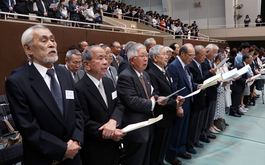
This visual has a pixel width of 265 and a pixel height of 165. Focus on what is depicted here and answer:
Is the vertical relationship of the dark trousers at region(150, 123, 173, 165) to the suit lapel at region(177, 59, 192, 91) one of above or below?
below

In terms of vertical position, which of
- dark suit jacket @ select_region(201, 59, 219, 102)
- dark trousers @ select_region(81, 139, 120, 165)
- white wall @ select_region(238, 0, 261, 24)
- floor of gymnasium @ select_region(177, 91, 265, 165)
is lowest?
floor of gymnasium @ select_region(177, 91, 265, 165)

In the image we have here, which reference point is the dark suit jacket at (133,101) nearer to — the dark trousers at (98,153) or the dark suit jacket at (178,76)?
the dark trousers at (98,153)

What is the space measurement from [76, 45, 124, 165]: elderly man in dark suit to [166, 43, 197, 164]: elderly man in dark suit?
1313 millimetres

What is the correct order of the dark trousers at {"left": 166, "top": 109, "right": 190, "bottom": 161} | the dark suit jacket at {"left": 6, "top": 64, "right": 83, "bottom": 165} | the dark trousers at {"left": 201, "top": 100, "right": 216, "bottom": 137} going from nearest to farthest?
the dark suit jacket at {"left": 6, "top": 64, "right": 83, "bottom": 165} < the dark trousers at {"left": 166, "top": 109, "right": 190, "bottom": 161} < the dark trousers at {"left": 201, "top": 100, "right": 216, "bottom": 137}

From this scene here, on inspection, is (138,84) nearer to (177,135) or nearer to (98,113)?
(98,113)

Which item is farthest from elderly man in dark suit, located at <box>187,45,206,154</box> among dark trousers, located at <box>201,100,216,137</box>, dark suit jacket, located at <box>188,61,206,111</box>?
dark trousers, located at <box>201,100,216,137</box>

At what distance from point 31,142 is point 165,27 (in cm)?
1444

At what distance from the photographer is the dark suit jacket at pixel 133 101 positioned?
225 centimetres

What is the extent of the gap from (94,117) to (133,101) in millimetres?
391

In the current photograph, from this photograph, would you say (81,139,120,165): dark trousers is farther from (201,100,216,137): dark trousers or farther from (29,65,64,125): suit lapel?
A: (201,100,216,137): dark trousers

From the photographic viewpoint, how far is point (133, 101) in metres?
2.24

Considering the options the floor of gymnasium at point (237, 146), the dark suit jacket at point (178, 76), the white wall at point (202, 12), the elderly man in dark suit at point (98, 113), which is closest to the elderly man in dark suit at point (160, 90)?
the dark suit jacket at point (178, 76)

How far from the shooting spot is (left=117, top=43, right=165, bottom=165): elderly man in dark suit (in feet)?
7.43

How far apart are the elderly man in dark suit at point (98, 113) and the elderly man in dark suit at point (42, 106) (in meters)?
Result: 0.20
